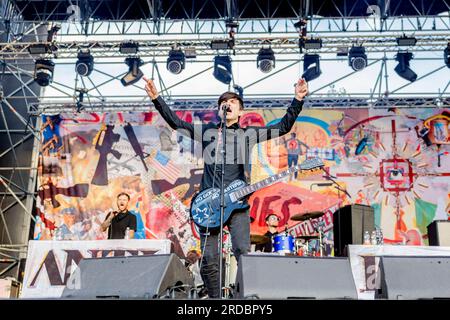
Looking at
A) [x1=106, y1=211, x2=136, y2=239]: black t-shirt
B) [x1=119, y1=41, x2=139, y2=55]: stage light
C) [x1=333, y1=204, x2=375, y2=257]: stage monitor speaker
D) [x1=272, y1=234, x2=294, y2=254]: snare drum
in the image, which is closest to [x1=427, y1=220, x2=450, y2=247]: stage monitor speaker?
[x1=333, y1=204, x2=375, y2=257]: stage monitor speaker

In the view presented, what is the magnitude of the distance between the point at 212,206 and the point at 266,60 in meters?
5.40

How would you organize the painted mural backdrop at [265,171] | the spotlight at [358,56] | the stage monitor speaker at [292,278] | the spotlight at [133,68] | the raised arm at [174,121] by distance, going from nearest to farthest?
the stage monitor speaker at [292,278] < the raised arm at [174,121] < the spotlight at [358,56] < the painted mural backdrop at [265,171] < the spotlight at [133,68]

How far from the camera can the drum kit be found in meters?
6.88

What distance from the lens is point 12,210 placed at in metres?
10.6

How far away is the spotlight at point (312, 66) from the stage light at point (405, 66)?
1364 mm

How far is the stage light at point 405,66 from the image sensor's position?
9655mm

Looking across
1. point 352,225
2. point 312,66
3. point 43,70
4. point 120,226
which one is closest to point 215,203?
point 352,225

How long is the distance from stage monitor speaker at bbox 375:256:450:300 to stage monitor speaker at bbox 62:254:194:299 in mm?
1041

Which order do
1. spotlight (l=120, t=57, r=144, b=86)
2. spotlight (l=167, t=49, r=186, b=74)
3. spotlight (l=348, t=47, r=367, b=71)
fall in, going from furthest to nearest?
spotlight (l=120, t=57, r=144, b=86) < spotlight (l=167, t=49, r=186, b=74) < spotlight (l=348, t=47, r=367, b=71)

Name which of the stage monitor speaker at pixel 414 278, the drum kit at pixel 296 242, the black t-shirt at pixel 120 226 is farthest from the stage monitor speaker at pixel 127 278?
the black t-shirt at pixel 120 226

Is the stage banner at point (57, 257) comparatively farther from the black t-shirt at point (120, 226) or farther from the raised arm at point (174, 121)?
the black t-shirt at point (120, 226)

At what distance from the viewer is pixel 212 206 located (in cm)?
449

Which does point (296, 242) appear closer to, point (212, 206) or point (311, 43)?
point (311, 43)

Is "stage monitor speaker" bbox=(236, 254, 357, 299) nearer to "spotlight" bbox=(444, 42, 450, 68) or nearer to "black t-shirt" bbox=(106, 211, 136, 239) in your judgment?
"black t-shirt" bbox=(106, 211, 136, 239)
